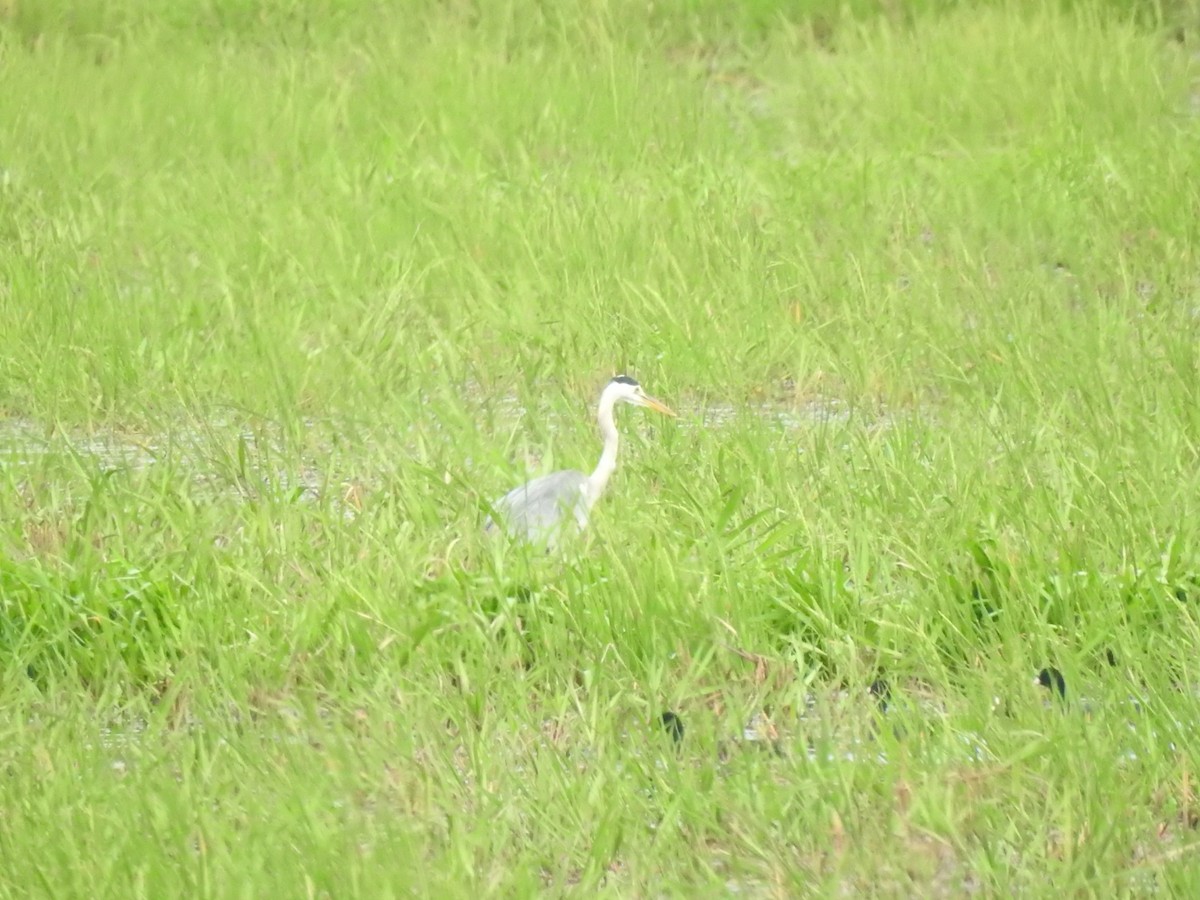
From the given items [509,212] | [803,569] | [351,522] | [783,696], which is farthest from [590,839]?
[509,212]

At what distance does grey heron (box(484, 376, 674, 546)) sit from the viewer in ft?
13.9

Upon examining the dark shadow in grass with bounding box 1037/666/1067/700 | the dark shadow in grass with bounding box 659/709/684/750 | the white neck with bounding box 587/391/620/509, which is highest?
the dark shadow in grass with bounding box 659/709/684/750

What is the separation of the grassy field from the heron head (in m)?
0.13

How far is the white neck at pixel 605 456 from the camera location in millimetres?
4605

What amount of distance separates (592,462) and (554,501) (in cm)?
76

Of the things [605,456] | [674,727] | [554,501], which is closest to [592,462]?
[605,456]

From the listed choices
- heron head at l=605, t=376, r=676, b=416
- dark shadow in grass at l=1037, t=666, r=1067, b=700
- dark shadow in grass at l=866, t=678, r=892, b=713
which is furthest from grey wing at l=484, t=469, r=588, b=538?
dark shadow in grass at l=1037, t=666, r=1067, b=700

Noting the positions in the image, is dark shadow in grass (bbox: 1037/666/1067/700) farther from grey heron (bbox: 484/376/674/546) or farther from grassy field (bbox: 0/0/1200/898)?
grey heron (bbox: 484/376/674/546)

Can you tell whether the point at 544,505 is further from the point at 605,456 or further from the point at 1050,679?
the point at 1050,679

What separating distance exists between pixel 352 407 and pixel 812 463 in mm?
1449

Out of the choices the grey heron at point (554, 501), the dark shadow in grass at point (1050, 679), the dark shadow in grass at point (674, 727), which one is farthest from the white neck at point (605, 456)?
the dark shadow in grass at point (1050, 679)

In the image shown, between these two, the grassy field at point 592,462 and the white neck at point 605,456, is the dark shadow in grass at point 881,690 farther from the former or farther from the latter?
the white neck at point 605,456

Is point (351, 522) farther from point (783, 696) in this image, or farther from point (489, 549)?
point (783, 696)

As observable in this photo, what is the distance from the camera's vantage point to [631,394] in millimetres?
5223
